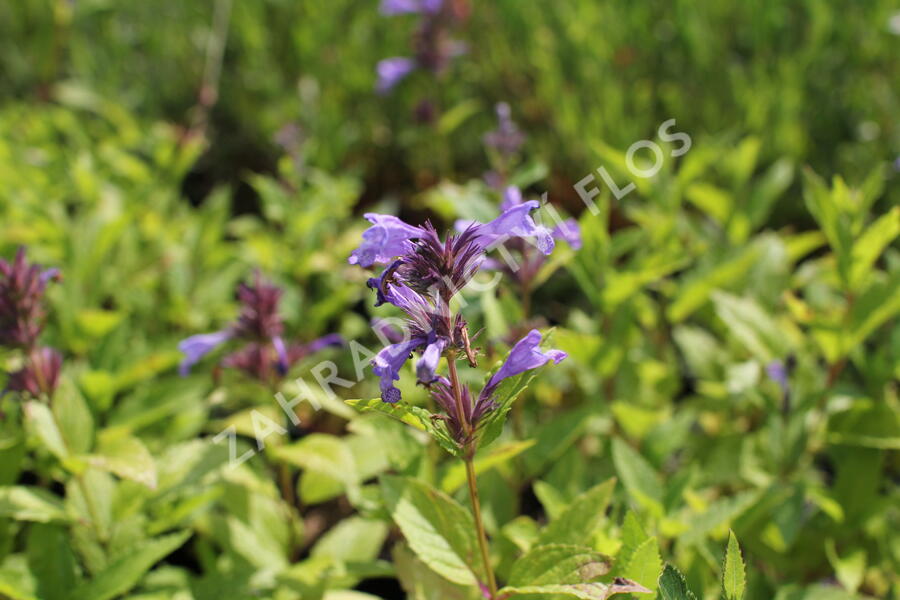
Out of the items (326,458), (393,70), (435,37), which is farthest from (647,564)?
(393,70)

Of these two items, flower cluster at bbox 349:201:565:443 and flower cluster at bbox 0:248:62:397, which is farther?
flower cluster at bbox 0:248:62:397

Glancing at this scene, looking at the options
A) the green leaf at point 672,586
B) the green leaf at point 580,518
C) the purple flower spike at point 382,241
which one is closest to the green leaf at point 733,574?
the green leaf at point 672,586

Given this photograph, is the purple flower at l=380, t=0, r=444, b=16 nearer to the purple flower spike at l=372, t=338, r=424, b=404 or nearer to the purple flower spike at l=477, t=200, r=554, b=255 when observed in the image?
the purple flower spike at l=477, t=200, r=554, b=255

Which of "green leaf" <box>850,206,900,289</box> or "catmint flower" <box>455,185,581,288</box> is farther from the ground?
"catmint flower" <box>455,185,581,288</box>

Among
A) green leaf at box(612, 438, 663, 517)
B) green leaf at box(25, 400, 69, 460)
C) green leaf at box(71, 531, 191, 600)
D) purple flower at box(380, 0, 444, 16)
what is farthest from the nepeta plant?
purple flower at box(380, 0, 444, 16)

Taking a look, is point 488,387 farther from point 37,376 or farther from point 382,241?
point 37,376

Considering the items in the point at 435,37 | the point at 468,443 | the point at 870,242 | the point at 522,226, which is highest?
the point at 435,37

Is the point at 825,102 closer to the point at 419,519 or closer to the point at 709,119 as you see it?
the point at 709,119
